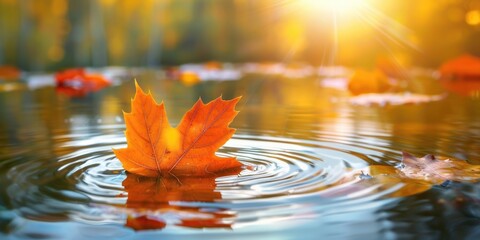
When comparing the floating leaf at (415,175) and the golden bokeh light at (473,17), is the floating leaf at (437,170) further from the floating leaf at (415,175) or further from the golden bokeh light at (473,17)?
the golden bokeh light at (473,17)

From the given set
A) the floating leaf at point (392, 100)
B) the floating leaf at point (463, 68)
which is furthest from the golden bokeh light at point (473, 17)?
the floating leaf at point (392, 100)

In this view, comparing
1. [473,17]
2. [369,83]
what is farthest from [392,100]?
[473,17]

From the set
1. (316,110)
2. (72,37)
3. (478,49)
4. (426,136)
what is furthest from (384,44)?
(72,37)

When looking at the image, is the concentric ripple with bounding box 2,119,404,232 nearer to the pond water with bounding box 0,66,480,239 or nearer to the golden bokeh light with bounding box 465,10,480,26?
the pond water with bounding box 0,66,480,239

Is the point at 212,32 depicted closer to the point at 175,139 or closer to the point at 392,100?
the point at 392,100

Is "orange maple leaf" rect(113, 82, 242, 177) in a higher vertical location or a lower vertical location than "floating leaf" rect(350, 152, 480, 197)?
higher

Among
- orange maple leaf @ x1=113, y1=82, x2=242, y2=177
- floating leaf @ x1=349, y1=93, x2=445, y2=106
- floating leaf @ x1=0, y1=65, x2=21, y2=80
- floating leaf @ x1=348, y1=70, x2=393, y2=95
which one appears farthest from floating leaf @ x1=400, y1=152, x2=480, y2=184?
floating leaf @ x1=0, y1=65, x2=21, y2=80
